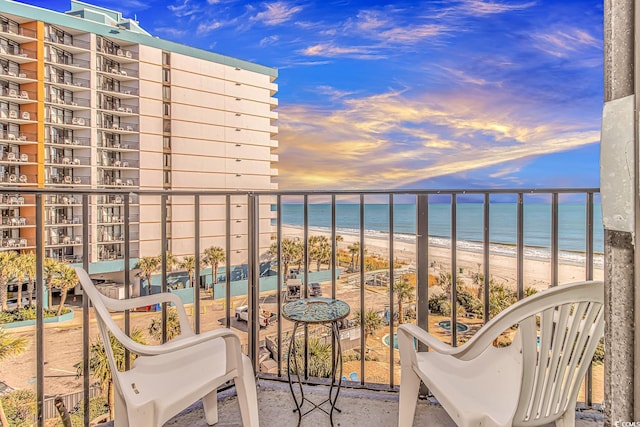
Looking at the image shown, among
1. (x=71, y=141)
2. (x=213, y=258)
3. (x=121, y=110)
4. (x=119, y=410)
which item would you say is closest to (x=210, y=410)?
(x=119, y=410)

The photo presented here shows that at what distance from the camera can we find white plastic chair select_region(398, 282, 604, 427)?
1089 millimetres

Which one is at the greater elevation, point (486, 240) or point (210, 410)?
point (486, 240)

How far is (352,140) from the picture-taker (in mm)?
15930

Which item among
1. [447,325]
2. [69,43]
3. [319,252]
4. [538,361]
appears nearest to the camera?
[538,361]

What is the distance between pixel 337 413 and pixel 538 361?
112 centimetres

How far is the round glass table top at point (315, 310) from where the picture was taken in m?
1.65

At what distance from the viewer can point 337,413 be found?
1.84m

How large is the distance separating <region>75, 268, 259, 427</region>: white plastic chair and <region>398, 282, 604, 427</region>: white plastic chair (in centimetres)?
81

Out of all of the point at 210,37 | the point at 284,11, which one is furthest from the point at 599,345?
the point at 210,37

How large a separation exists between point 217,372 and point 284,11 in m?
13.2

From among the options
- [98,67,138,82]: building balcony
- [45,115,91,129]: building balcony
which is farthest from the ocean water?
[98,67,138,82]: building balcony

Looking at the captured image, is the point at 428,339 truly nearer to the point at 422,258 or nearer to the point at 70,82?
the point at 422,258

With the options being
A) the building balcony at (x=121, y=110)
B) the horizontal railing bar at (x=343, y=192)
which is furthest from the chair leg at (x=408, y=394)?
the building balcony at (x=121, y=110)

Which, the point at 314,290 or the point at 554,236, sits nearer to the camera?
the point at 554,236
